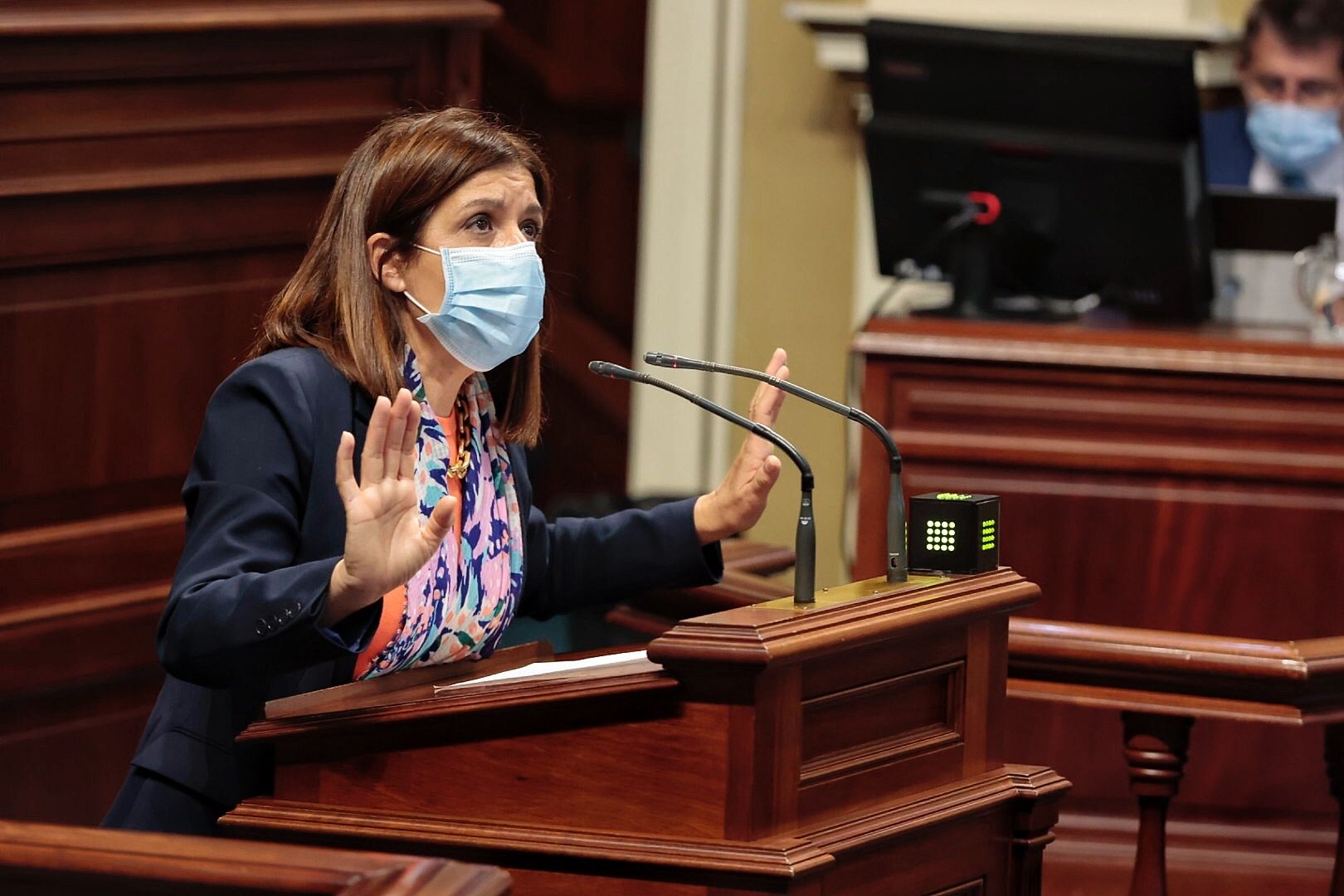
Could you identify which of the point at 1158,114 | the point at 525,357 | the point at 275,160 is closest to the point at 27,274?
the point at 275,160

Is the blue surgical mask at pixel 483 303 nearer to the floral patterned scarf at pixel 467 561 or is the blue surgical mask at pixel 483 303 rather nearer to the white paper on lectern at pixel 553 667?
the floral patterned scarf at pixel 467 561

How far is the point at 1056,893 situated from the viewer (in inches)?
112

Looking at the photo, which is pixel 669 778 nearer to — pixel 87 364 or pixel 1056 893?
pixel 1056 893

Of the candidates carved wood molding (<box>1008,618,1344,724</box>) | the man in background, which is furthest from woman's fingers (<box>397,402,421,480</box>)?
the man in background

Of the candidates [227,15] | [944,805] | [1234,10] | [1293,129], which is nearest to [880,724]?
[944,805]

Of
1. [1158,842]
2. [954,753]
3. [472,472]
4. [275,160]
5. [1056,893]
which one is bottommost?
[1056,893]

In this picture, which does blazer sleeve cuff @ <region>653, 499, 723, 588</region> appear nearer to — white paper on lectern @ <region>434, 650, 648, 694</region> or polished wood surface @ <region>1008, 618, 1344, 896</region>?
white paper on lectern @ <region>434, 650, 648, 694</region>

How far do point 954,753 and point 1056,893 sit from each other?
110 cm

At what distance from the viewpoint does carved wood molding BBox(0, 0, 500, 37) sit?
298 centimetres

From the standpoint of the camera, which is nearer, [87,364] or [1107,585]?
[87,364]

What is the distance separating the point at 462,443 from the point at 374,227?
0.85ft

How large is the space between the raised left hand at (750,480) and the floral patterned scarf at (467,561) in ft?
0.77

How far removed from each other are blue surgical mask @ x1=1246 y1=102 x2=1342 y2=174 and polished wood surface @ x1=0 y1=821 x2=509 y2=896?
146 inches

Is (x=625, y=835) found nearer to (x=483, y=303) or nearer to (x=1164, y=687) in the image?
(x=483, y=303)
